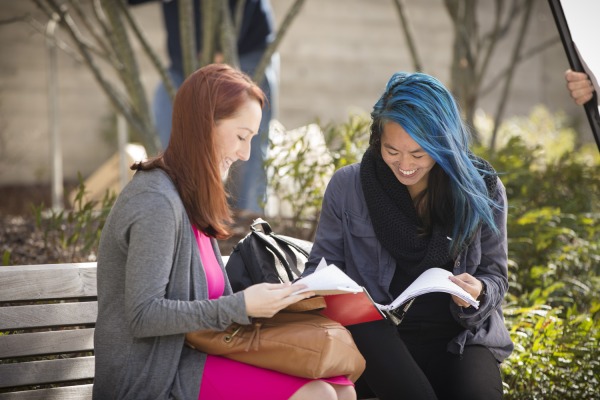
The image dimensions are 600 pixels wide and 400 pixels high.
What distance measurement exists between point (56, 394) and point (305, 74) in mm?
8560

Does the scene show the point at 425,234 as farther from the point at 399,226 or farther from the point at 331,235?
the point at 331,235

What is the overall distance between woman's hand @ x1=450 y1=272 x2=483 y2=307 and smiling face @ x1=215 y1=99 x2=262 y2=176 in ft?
2.59

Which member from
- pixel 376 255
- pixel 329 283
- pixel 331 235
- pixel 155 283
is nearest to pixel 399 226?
pixel 376 255

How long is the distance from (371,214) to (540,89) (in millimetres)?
10716

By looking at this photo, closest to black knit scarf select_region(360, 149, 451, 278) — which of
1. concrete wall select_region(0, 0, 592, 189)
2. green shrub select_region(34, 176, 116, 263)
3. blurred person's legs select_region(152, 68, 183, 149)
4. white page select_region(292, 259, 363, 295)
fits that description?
white page select_region(292, 259, 363, 295)

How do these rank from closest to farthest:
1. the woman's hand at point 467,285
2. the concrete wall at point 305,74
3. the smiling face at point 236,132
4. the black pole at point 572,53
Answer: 1. the smiling face at point 236,132
2. the woman's hand at point 467,285
3. the black pole at point 572,53
4. the concrete wall at point 305,74

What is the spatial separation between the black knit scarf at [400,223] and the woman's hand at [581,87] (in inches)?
27.1

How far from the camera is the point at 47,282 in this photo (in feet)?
9.24

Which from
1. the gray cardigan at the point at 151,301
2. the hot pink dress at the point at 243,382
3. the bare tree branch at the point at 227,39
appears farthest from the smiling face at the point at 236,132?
the bare tree branch at the point at 227,39

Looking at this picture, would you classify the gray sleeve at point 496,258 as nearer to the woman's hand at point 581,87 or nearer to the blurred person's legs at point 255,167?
the woman's hand at point 581,87

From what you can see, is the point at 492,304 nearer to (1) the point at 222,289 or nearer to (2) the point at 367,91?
(1) the point at 222,289

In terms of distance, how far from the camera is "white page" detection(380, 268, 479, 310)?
2.48 metres

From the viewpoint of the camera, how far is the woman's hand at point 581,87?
11.0ft

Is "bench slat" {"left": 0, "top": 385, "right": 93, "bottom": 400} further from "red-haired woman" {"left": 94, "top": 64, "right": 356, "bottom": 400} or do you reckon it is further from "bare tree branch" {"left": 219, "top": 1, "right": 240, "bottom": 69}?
"bare tree branch" {"left": 219, "top": 1, "right": 240, "bottom": 69}
